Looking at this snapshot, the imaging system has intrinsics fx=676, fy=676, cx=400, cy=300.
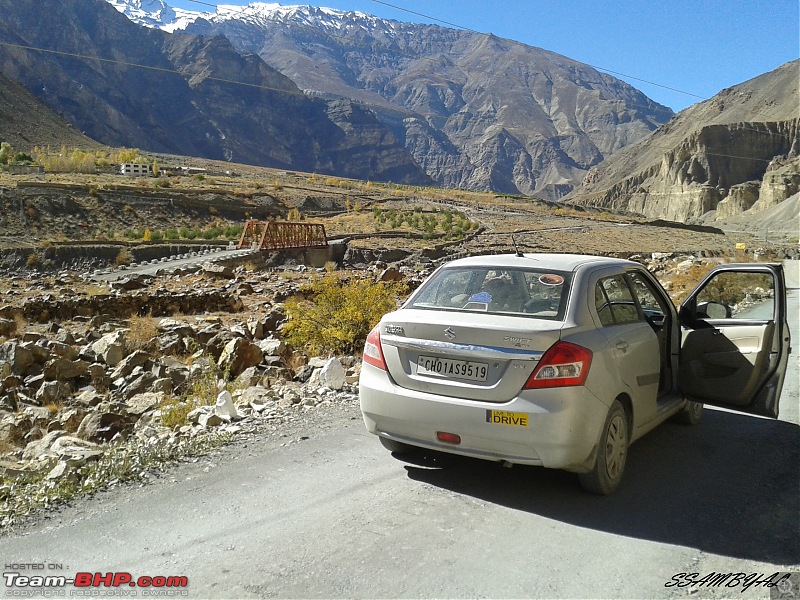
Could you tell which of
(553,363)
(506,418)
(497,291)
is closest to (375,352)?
(497,291)

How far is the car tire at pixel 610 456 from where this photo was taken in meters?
4.49

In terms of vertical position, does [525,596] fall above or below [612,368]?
below

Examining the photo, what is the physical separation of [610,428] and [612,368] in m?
0.41

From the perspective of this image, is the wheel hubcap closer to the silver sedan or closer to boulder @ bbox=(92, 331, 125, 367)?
the silver sedan

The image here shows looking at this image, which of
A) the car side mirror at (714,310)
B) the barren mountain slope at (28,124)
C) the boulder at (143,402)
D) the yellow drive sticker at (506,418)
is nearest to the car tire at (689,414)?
the car side mirror at (714,310)

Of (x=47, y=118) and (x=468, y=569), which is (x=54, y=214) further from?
(x=47, y=118)

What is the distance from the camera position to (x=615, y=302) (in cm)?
516

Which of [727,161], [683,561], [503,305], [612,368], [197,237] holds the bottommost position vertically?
[197,237]

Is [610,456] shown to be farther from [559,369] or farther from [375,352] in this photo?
[375,352]

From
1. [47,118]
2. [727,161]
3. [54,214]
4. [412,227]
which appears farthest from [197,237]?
[727,161]

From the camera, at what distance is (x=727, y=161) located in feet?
424

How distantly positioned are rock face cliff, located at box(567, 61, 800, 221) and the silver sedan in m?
112

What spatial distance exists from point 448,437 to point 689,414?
2.90 m

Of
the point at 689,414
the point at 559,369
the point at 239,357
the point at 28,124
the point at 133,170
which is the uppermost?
the point at 28,124
